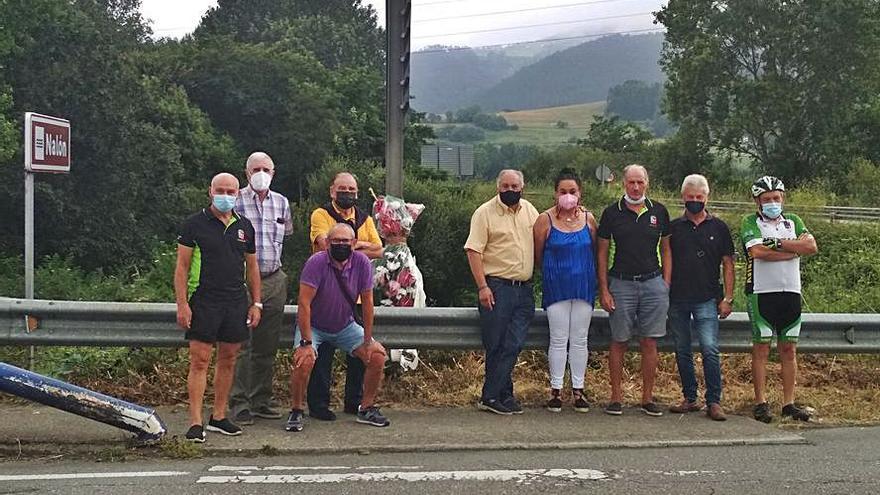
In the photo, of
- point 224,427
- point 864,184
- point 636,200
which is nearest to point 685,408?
point 636,200

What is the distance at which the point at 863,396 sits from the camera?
6.92 m

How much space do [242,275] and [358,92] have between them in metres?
57.3

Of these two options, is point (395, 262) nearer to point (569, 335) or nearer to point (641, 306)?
point (569, 335)

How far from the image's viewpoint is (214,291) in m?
5.57

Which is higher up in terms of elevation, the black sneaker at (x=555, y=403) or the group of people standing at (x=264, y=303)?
the group of people standing at (x=264, y=303)

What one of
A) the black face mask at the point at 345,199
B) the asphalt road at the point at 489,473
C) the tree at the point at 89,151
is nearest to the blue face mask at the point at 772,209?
the asphalt road at the point at 489,473

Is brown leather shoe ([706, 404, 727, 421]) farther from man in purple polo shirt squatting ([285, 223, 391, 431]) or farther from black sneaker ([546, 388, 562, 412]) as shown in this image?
man in purple polo shirt squatting ([285, 223, 391, 431])

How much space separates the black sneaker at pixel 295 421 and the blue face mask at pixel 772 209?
3.49 metres

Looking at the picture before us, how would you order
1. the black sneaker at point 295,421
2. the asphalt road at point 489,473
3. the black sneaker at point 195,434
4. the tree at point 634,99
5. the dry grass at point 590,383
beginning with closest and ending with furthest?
1. the asphalt road at point 489,473
2. the black sneaker at point 195,434
3. the black sneaker at point 295,421
4. the dry grass at point 590,383
5. the tree at point 634,99

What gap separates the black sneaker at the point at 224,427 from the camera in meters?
5.64

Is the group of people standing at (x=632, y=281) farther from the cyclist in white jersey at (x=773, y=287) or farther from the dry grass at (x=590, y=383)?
the dry grass at (x=590, y=383)

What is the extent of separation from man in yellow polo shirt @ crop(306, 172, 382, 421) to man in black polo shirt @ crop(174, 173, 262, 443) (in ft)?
2.12

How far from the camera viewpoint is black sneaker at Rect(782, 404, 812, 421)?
245 inches

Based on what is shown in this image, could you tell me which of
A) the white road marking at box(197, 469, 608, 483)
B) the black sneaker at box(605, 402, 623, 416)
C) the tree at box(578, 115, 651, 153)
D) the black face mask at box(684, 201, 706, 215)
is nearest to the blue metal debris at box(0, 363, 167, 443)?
the white road marking at box(197, 469, 608, 483)
